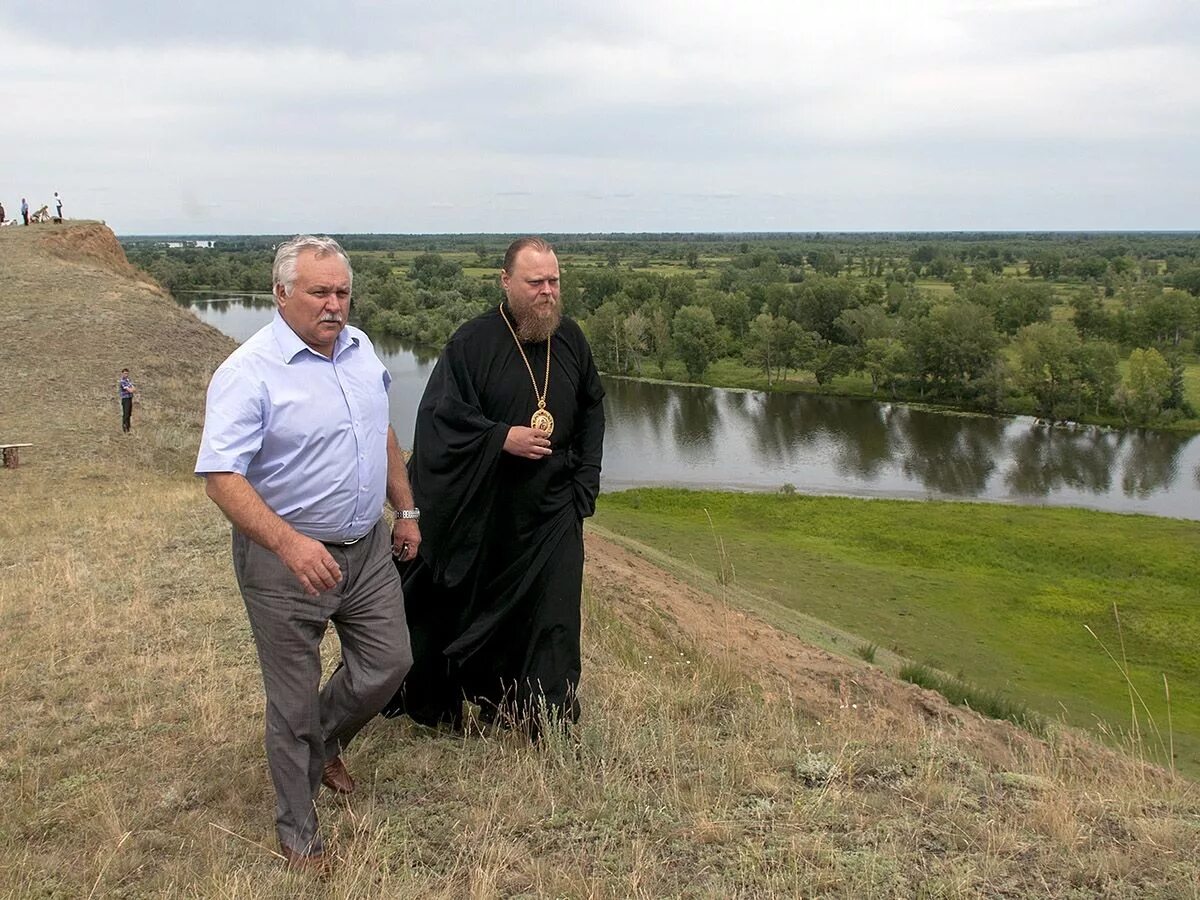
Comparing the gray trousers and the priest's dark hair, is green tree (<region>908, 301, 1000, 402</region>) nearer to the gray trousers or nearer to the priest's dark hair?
the priest's dark hair

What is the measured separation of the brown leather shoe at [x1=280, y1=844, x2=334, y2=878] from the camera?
268 centimetres

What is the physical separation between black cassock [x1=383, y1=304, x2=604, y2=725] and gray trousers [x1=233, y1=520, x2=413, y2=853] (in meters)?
0.66

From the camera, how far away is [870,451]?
134 feet

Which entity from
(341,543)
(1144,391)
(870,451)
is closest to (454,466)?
(341,543)

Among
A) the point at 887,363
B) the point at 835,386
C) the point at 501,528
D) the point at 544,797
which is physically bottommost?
the point at 835,386

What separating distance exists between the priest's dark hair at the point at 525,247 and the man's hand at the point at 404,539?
1.05 m

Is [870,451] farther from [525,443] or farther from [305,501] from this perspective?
[305,501]

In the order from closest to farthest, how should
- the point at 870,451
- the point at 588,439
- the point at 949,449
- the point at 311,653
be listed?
1. the point at 311,653
2. the point at 588,439
3. the point at 870,451
4. the point at 949,449

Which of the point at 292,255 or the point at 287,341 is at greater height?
the point at 292,255

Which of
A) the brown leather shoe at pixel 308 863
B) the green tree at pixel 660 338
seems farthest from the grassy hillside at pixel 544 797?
the green tree at pixel 660 338

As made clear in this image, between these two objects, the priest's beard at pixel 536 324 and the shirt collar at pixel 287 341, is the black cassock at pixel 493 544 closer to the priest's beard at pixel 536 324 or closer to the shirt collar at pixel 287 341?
the priest's beard at pixel 536 324

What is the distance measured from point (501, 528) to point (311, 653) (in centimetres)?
110

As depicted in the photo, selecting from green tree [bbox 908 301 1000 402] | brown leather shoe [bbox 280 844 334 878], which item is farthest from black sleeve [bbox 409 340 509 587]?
green tree [bbox 908 301 1000 402]

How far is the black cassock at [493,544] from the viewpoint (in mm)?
3686
